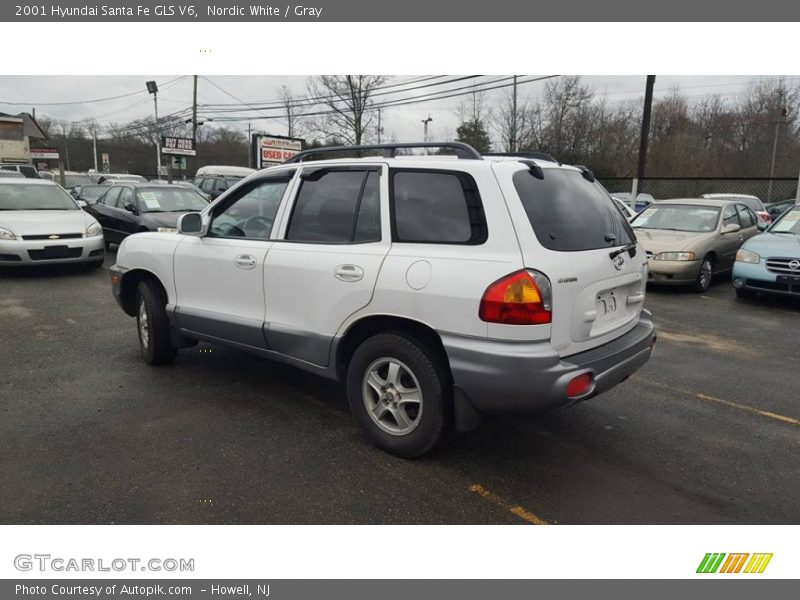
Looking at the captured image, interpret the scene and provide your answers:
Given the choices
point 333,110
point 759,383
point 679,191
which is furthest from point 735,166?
point 759,383

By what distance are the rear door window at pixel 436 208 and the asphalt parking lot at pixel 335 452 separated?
4.50 feet

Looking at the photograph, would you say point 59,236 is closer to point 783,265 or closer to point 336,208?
point 336,208

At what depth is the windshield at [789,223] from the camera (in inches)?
353

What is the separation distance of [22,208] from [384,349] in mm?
9646

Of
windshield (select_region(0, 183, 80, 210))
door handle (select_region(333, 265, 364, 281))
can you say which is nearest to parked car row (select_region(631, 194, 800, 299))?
door handle (select_region(333, 265, 364, 281))

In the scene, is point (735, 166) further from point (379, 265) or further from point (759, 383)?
point (379, 265)

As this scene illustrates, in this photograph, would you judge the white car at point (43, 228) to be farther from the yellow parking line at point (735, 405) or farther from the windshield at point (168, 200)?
the yellow parking line at point (735, 405)

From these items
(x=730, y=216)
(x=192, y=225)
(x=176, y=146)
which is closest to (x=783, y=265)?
(x=730, y=216)

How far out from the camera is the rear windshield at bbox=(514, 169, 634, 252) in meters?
3.17

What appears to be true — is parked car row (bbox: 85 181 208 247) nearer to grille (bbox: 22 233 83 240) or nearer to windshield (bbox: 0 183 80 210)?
windshield (bbox: 0 183 80 210)

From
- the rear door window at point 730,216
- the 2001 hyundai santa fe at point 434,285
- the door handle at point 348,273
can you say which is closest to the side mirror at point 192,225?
the 2001 hyundai santa fe at point 434,285

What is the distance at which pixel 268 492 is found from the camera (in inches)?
122

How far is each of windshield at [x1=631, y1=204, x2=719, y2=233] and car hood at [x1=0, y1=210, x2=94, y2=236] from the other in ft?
33.1

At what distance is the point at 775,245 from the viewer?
8.42 metres
